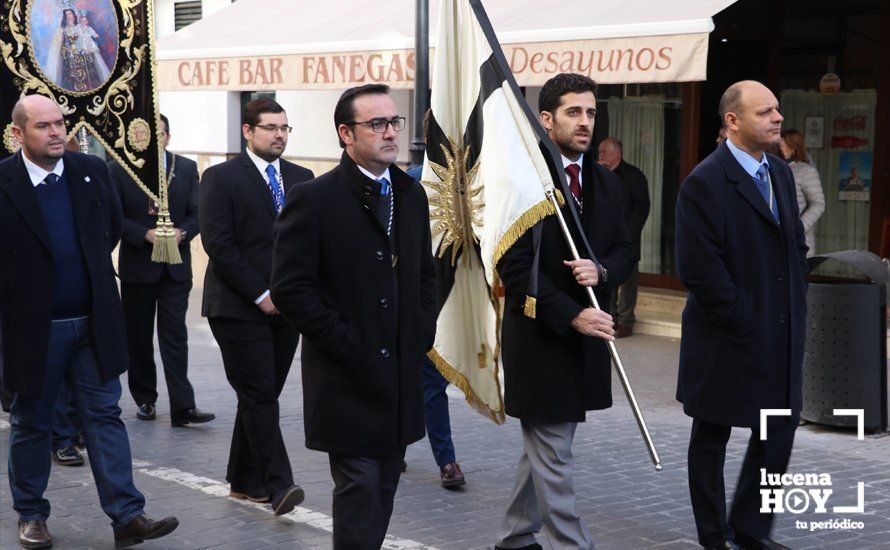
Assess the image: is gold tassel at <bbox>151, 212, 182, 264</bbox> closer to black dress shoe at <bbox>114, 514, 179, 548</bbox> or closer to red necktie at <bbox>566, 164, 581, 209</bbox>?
black dress shoe at <bbox>114, 514, 179, 548</bbox>

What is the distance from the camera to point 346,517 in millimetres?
4629

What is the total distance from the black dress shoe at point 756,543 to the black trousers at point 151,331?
13.9 ft

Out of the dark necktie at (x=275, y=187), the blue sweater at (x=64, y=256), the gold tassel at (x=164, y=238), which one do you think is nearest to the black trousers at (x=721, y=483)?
the dark necktie at (x=275, y=187)

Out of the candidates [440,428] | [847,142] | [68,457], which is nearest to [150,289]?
[68,457]

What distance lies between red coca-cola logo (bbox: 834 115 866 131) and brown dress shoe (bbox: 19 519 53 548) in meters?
9.14

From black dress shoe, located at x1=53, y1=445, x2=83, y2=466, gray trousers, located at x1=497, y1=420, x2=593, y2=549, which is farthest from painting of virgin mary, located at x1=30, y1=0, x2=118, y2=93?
gray trousers, located at x1=497, y1=420, x2=593, y2=549

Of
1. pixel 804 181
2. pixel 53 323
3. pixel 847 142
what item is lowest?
pixel 53 323

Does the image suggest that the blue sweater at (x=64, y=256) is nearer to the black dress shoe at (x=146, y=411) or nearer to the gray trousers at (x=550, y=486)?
the gray trousers at (x=550, y=486)

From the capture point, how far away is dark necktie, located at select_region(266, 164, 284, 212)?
6.85m

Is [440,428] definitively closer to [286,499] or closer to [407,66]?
[286,499]

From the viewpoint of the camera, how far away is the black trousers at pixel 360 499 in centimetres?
462

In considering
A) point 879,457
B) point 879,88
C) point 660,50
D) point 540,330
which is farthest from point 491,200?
point 879,88

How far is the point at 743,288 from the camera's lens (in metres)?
5.48

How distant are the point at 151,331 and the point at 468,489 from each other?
2.98 m
